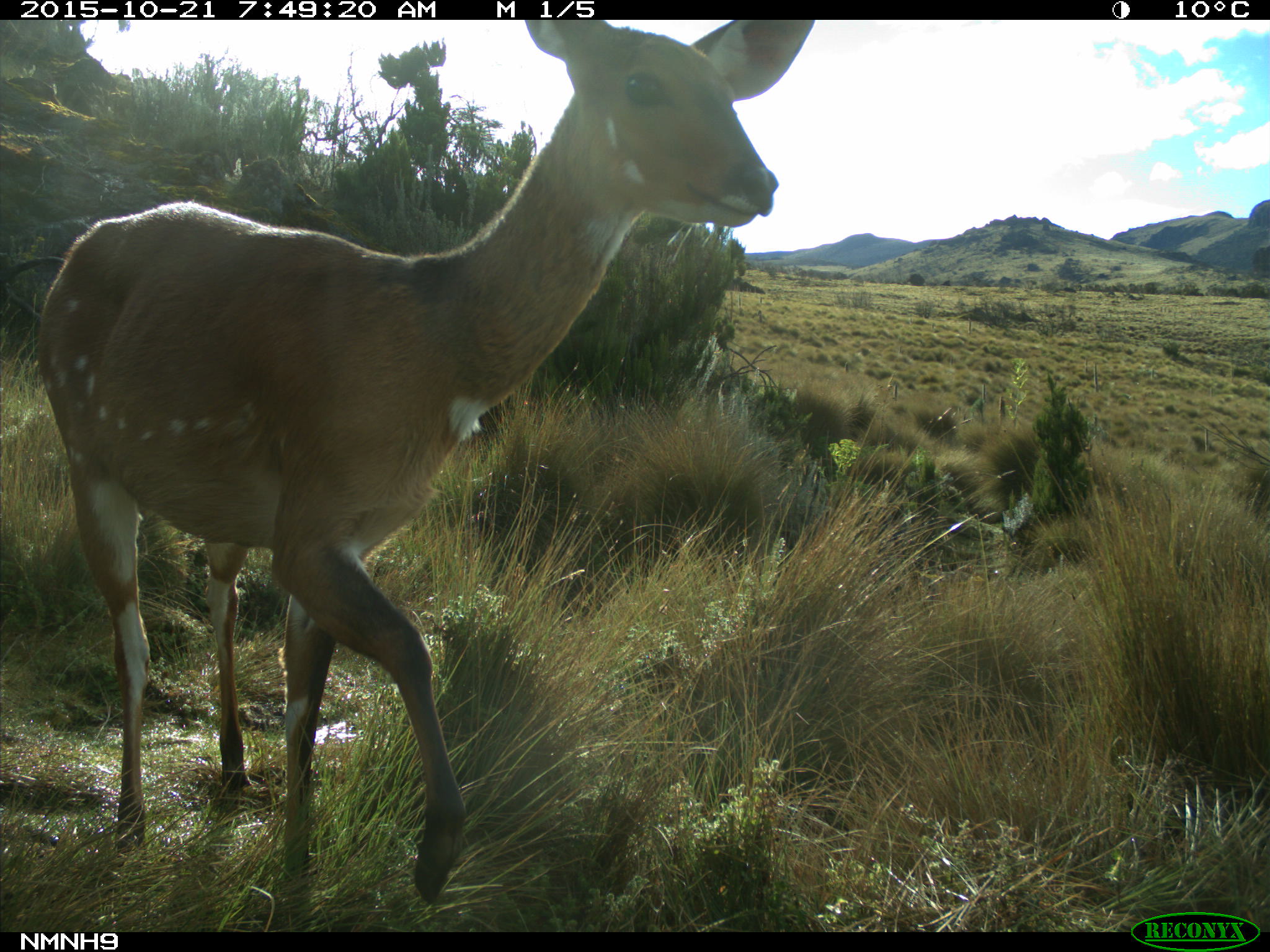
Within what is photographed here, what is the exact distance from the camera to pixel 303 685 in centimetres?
264

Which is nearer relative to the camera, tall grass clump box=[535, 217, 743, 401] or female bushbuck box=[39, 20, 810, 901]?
female bushbuck box=[39, 20, 810, 901]

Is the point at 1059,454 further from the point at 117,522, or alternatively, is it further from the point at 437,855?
the point at 117,522

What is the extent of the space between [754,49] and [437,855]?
2.68 m

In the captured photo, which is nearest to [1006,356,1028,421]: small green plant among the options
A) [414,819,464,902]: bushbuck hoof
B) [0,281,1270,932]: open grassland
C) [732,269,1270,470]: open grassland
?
[732,269,1270,470]: open grassland

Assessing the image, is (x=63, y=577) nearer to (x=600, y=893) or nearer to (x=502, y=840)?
(x=502, y=840)

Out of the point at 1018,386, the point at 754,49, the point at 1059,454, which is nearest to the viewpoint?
the point at 754,49

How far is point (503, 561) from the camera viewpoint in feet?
16.4

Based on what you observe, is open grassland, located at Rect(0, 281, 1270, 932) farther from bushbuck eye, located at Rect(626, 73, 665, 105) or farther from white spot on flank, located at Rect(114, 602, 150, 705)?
bushbuck eye, located at Rect(626, 73, 665, 105)

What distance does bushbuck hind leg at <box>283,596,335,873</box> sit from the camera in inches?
98.2

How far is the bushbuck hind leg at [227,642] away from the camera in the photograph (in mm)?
3059

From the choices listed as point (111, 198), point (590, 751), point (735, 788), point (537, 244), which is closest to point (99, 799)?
point (590, 751)

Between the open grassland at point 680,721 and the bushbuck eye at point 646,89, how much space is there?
2.11 metres
